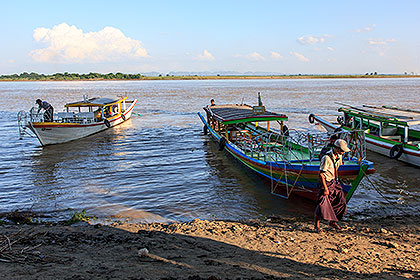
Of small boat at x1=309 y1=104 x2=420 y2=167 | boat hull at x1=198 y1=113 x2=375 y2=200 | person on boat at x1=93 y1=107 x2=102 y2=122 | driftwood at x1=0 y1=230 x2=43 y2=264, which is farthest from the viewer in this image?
person on boat at x1=93 y1=107 x2=102 y2=122

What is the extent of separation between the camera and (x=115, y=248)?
6.27 m

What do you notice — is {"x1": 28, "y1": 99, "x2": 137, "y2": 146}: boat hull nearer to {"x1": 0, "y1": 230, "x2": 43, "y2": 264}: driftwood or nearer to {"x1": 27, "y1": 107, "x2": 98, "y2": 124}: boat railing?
{"x1": 27, "y1": 107, "x2": 98, "y2": 124}: boat railing

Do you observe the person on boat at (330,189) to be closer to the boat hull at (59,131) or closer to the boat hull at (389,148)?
the boat hull at (389,148)

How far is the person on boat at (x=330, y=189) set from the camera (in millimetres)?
6895

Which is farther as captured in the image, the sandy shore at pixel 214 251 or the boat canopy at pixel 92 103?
the boat canopy at pixel 92 103

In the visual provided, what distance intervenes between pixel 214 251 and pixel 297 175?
4060mm

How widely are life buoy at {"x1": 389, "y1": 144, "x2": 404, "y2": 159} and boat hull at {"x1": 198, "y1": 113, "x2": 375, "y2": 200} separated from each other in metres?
5.68

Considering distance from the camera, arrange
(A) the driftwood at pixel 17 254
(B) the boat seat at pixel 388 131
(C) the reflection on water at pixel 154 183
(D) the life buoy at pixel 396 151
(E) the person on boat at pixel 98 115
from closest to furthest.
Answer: (A) the driftwood at pixel 17 254, (C) the reflection on water at pixel 154 183, (D) the life buoy at pixel 396 151, (B) the boat seat at pixel 388 131, (E) the person on boat at pixel 98 115

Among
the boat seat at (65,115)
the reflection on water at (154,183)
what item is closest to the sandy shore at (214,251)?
the reflection on water at (154,183)

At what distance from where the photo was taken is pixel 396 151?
46.8 feet

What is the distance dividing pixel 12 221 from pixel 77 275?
4.40 m

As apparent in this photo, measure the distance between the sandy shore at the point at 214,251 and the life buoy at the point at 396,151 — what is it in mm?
6490

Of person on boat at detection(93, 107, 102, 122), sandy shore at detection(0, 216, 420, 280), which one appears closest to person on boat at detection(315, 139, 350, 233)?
sandy shore at detection(0, 216, 420, 280)

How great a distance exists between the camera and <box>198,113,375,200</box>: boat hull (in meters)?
8.47
